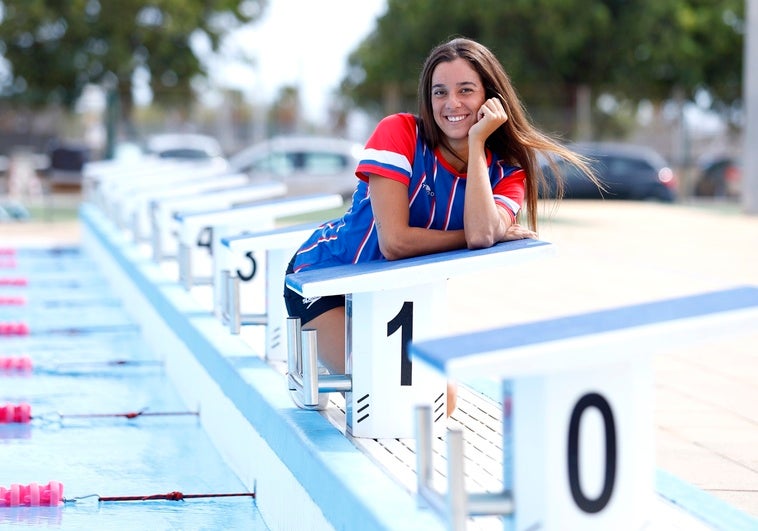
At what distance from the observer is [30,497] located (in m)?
4.38

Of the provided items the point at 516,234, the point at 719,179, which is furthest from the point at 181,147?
the point at 516,234

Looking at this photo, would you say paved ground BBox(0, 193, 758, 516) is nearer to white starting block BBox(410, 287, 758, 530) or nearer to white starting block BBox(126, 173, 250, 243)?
white starting block BBox(410, 287, 758, 530)

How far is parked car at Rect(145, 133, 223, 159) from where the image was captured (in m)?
28.5

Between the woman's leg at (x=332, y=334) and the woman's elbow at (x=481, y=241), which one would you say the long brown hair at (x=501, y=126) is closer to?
the woman's elbow at (x=481, y=241)

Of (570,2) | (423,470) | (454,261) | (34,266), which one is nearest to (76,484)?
(454,261)

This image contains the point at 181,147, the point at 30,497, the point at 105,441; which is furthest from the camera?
the point at 181,147

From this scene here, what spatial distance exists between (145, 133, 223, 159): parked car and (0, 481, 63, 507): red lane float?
24.1 m

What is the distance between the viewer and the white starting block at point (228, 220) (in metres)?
5.88

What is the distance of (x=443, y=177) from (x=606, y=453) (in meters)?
1.58

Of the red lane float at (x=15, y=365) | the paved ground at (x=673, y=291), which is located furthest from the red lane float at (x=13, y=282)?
the red lane float at (x=15, y=365)

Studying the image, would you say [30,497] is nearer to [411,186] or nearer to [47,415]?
[47,415]

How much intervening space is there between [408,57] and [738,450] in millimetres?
35075

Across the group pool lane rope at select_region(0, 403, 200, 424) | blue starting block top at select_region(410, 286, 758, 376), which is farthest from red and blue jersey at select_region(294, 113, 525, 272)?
A: pool lane rope at select_region(0, 403, 200, 424)

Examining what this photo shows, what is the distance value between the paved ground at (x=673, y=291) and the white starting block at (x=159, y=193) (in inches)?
80.6
